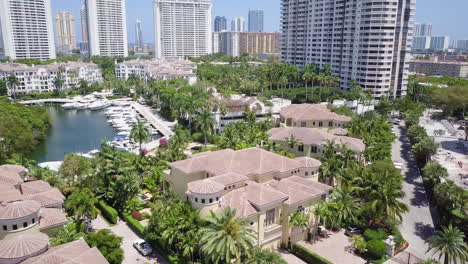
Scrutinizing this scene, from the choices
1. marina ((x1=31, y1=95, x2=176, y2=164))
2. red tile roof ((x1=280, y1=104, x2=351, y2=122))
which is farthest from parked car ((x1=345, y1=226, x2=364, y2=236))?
marina ((x1=31, y1=95, x2=176, y2=164))

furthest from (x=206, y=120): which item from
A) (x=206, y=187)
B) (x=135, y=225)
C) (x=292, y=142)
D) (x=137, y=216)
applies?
(x=206, y=187)

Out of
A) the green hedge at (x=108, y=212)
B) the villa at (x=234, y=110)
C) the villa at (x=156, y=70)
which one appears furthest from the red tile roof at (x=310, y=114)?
the villa at (x=156, y=70)

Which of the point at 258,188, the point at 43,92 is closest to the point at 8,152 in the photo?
the point at 258,188

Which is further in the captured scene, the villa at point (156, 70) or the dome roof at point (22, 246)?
the villa at point (156, 70)

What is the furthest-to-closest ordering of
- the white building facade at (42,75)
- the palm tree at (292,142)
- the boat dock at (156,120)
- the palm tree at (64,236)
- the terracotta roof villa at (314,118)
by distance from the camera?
1. the white building facade at (42,75)
2. the boat dock at (156,120)
3. the terracotta roof villa at (314,118)
4. the palm tree at (292,142)
5. the palm tree at (64,236)

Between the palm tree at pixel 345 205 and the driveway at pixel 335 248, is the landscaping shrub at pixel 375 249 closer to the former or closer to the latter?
the driveway at pixel 335 248

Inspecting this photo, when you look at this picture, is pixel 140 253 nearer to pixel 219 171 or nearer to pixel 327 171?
pixel 219 171
